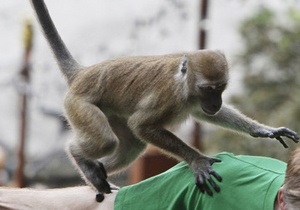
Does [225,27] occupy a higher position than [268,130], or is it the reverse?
[268,130]

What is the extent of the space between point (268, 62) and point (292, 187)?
316 inches

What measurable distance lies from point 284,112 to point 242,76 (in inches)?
65.4

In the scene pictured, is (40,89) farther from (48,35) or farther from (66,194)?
(66,194)

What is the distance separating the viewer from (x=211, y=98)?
4953mm

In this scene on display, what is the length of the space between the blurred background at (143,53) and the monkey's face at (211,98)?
4903 mm

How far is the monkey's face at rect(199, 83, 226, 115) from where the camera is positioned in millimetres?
4910

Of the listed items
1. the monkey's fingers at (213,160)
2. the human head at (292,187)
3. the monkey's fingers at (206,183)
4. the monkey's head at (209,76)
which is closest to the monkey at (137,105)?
the monkey's head at (209,76)

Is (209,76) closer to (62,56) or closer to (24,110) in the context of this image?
(62,56)

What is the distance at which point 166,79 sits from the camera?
5062mm

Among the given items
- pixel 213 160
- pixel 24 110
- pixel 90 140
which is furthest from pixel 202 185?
pixel 24 110

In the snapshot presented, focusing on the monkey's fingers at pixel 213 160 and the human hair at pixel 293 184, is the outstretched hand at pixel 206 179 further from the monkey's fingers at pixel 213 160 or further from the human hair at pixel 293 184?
the human hair at pixel 293 184

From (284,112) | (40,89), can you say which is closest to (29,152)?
(40,89)

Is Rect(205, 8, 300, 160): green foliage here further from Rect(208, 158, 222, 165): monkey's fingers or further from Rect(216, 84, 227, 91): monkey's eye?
Rect(208, 158, 222, 165): monkey's fingers

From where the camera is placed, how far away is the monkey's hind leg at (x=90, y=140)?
16.0 ft
